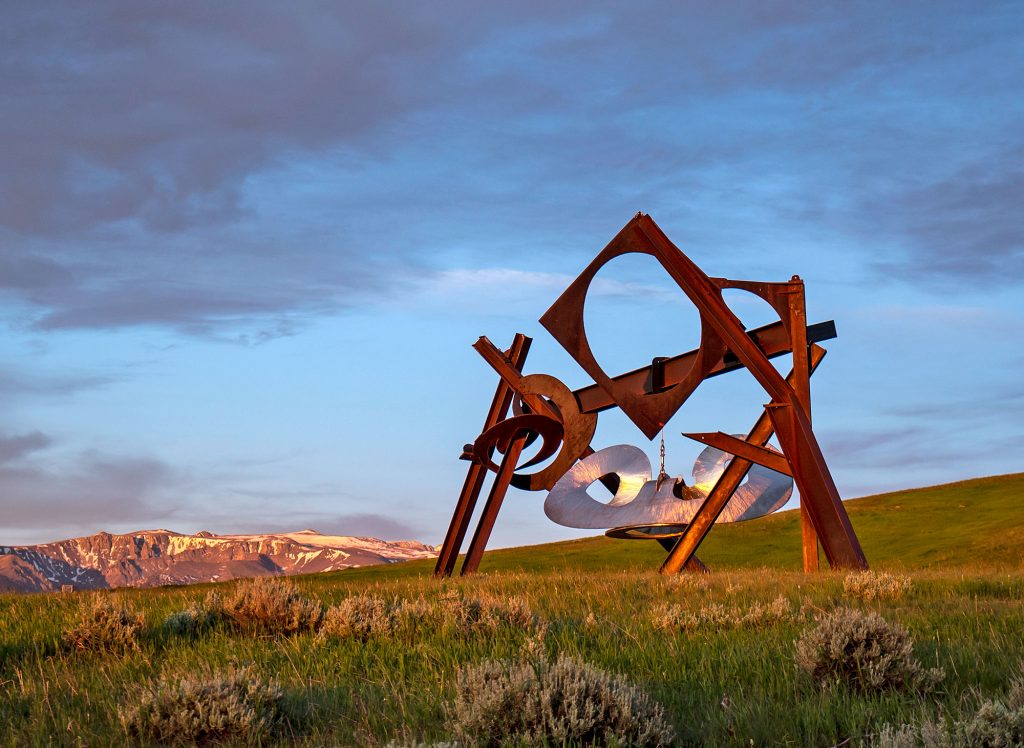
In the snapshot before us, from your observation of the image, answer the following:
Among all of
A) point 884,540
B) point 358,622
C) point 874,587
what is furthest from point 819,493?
point 884,540

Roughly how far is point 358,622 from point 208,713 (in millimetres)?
2593

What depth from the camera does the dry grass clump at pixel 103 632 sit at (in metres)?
7.84

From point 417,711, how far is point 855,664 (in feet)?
8.91

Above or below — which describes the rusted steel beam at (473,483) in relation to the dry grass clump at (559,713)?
above

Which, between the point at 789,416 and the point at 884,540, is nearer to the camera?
the point at 789,416

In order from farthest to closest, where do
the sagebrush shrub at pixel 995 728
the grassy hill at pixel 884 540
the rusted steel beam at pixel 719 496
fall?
the grassy hill at pixel 884 540 → the rusted steel beam at pixel 719 496 → the sagebrush shrub at pixel 995 728

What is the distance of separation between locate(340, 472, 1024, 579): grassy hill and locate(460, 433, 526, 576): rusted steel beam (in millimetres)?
5805

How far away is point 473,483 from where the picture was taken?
18.7 meters

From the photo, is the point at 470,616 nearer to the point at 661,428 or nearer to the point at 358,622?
the point at 358,622

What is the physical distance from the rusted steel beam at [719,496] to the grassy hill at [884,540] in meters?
8.35

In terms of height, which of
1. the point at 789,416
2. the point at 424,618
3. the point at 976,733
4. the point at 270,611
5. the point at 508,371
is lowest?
the point at 976,733

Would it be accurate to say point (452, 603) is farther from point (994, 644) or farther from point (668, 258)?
point (668, 258)

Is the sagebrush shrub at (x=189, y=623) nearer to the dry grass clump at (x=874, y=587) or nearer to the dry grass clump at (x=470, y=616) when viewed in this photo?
the dry grass clump at (x=470, y=616)

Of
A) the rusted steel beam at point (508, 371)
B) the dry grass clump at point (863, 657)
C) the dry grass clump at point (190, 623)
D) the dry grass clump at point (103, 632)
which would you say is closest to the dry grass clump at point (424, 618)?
the dry grass clump at point (190, 623)
